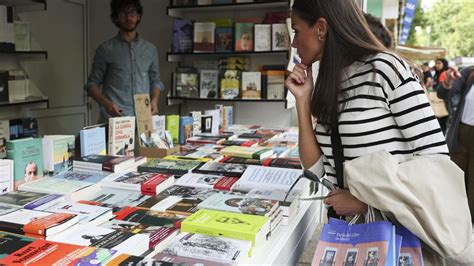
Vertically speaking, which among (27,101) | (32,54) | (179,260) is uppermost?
(32,54)

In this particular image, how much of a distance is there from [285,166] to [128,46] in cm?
194

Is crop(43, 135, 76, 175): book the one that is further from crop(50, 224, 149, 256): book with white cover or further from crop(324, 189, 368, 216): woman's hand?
crop(324, 189, 368, 216): woman's hand

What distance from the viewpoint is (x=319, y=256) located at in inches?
41.8

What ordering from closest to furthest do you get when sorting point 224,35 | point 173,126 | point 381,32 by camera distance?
1. point 381,32
2. point 173,126
3. point 224,35

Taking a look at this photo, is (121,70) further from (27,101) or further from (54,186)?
(54,186)

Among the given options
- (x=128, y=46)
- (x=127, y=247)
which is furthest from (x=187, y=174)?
(x=128, y=46)

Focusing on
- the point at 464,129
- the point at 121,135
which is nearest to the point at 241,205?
the point at 121,135

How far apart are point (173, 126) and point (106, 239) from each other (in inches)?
63.8

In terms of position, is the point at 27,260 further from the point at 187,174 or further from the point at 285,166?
the point at 285,166

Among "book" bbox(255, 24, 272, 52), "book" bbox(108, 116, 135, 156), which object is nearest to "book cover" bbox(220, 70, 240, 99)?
"book" bbox(255, 24, 272, 52)

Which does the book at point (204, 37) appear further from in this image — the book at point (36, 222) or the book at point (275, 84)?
the book at point (36, 222)

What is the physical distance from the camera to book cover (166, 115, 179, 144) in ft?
8.75

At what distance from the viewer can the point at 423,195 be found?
1.07m

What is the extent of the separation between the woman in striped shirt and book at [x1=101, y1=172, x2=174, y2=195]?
0.64 meters
